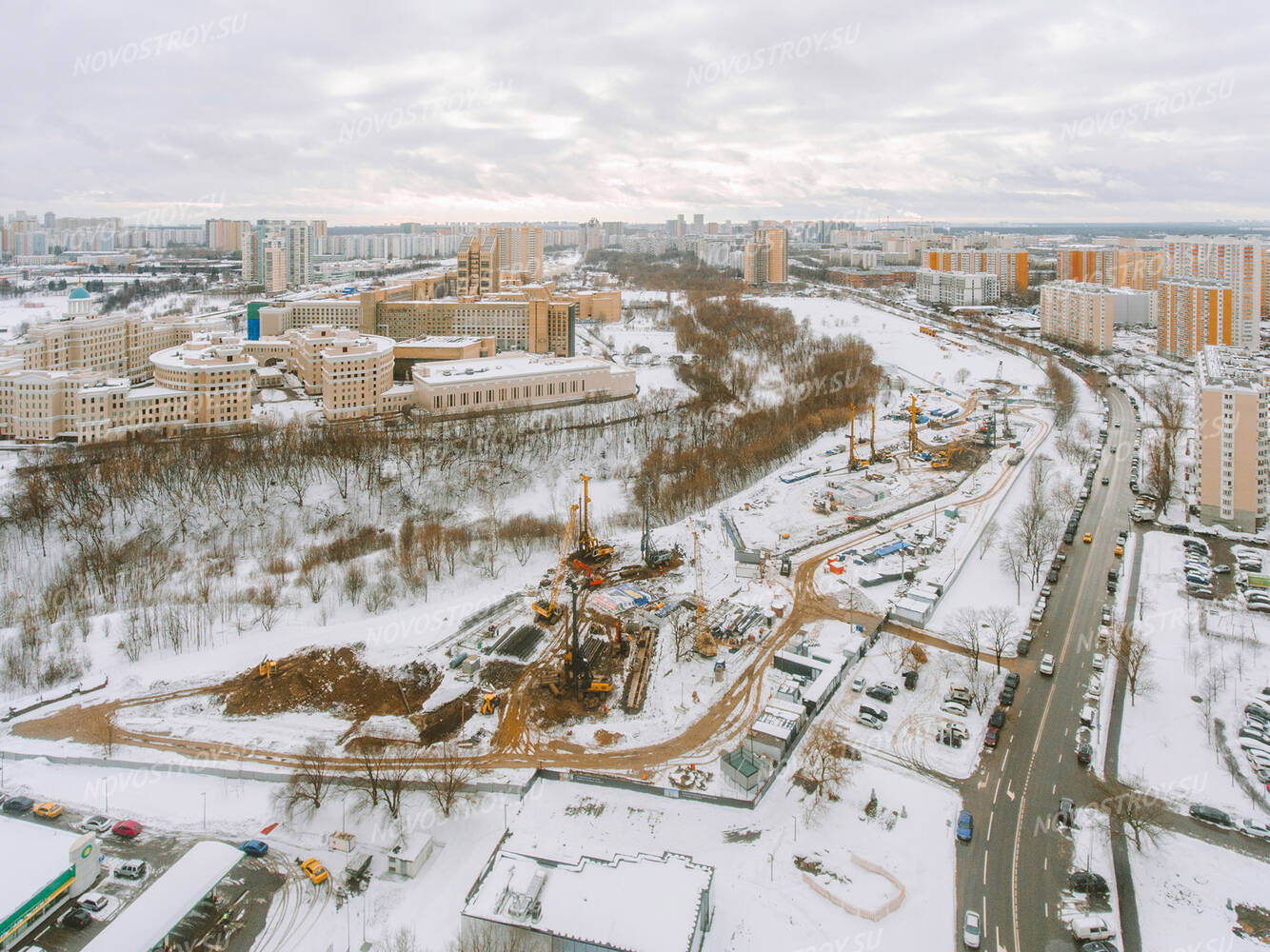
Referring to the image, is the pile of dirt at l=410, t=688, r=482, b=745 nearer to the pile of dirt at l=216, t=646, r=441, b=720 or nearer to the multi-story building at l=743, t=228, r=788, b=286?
the pile of dirt at l=216, t=646, r=441, b=720

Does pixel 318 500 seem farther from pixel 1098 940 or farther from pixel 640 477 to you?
pixel 1098 940

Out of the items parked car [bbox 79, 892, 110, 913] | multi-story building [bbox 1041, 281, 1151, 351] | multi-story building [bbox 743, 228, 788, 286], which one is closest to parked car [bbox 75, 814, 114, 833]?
parked car [bbox 79, 892, 110, 913]

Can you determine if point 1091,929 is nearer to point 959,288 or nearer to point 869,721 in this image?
point 869,721

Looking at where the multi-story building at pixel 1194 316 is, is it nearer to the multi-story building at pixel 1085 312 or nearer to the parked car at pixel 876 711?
the multi-story building at pixel 1085 312

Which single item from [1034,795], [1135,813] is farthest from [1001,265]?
[1135,813]

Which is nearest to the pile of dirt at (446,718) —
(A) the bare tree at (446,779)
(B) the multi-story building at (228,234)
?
(A) the bare tree at (446,779)
